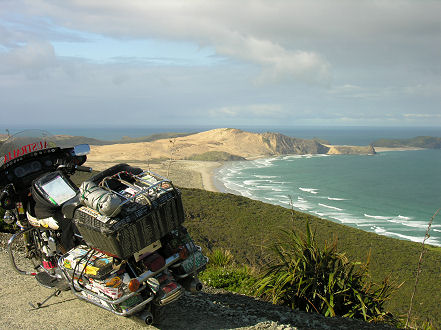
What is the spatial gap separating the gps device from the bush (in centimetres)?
296

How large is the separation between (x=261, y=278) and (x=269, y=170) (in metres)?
93.3

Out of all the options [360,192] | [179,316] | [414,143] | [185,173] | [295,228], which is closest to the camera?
[179,316]

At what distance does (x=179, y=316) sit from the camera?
4.14 meters

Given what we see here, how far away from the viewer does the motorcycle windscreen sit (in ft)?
13.7

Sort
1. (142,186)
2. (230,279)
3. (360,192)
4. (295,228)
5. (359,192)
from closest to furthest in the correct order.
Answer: (142,186) < (230,279) < (295,228) < (360,192) < (359,192)

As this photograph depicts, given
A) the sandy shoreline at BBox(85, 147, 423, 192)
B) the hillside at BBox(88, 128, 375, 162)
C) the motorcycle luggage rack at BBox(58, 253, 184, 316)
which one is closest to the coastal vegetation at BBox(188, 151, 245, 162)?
the hillside at BBox(88, 128, 375, 162)

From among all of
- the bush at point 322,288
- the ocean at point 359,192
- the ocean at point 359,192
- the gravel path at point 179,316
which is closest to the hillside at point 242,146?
the ocean at point 359,192

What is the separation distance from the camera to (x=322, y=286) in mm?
5121

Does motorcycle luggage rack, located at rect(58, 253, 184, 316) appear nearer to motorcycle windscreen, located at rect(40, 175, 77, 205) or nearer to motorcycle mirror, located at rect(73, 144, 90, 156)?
motorcycle windscreen, located at rect(40, 175, 77, 205)

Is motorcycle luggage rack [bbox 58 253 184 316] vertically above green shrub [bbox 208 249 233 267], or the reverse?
motorcycle luggage rack [bbox 58 253 184 316]

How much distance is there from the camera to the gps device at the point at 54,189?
419 cm

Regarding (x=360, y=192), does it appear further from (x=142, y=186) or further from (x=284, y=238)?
(x=142, y=186)

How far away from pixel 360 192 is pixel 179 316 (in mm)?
73048

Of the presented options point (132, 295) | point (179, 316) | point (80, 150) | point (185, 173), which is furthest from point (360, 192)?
point (132, 295)
